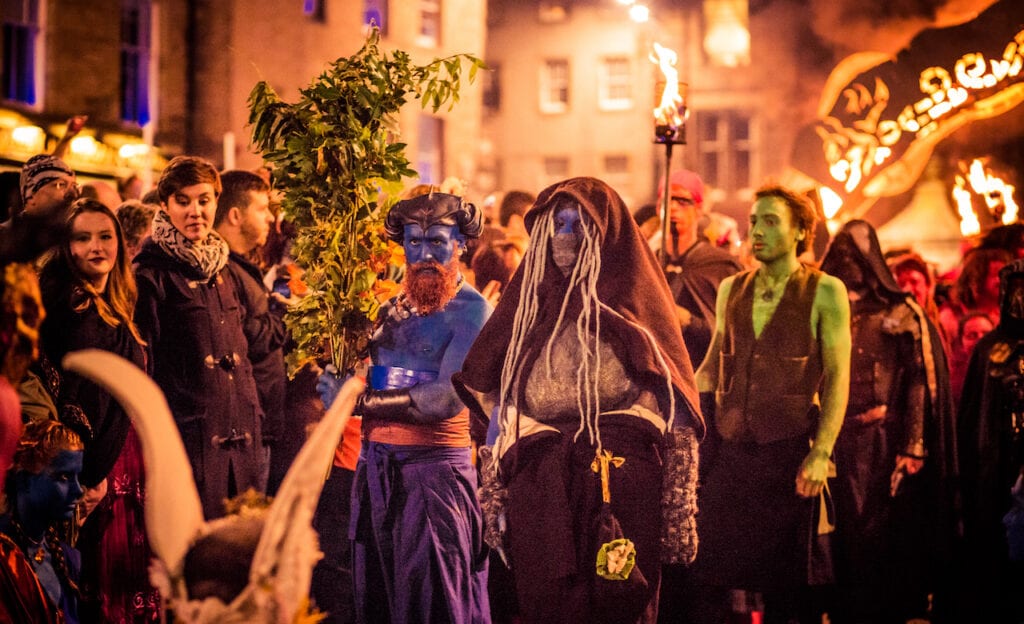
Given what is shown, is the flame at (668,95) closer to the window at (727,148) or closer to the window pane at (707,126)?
the window at (727,148)

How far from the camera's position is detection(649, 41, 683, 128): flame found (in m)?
7.84

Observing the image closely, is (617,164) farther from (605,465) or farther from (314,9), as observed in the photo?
(605,465)

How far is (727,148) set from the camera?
3959cm

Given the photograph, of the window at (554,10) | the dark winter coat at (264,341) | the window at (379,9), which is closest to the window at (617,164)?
the window at (554,10)

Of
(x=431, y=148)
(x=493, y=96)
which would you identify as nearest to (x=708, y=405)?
(x=431, y=148)

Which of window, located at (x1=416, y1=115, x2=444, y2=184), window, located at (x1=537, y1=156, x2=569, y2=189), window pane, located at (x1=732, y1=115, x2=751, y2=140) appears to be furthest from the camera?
window, located at (x1=537, y1=156, x2=569, y2=189)

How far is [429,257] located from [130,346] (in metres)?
1.47

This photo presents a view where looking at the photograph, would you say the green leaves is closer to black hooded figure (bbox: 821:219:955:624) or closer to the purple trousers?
the purple trousers

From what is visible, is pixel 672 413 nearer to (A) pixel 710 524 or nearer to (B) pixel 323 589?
(A) pixel 710 524

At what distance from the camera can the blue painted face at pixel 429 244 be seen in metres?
6.01

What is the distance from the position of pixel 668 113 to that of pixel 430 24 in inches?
906

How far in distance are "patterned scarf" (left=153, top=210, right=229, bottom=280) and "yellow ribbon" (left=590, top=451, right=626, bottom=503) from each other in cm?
228

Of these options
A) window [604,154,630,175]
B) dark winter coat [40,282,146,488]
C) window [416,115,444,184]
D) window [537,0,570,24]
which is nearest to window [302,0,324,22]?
window [416,115,444,184]

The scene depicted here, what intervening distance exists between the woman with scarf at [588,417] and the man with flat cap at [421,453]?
179 millimetres
